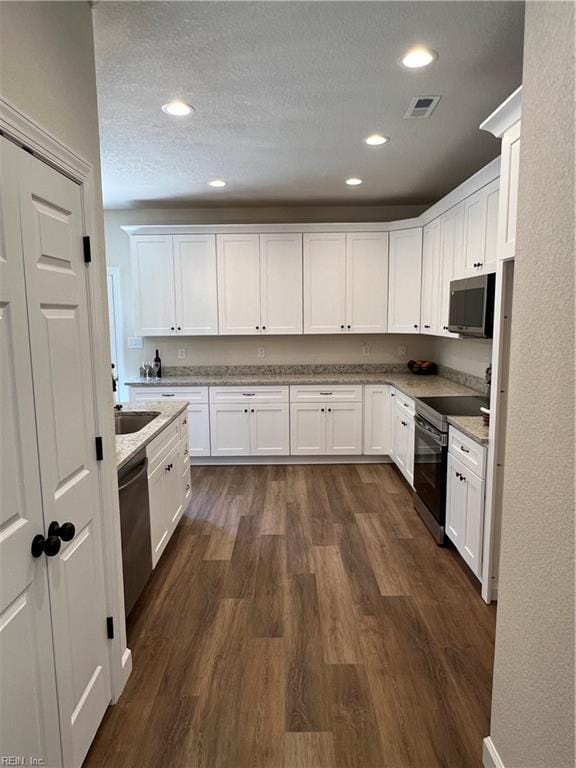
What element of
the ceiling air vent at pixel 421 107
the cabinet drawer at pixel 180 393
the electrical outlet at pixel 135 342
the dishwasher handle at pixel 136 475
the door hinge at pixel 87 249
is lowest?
the dishwasher handle at pixel 136 475

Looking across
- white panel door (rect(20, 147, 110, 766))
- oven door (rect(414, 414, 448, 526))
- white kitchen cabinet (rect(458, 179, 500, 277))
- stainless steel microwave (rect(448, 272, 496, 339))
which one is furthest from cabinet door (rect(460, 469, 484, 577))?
white panel door (rect(20, 147, 110, 766))

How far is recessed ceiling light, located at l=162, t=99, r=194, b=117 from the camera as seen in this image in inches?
101

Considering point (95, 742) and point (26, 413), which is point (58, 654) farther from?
point (26, 413)

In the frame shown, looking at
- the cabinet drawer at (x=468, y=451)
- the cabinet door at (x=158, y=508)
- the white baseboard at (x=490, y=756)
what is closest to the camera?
the white baseboard at (x=490, y=756)

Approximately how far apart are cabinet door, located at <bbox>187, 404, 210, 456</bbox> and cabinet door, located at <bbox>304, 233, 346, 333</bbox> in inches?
56.5

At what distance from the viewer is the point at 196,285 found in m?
4.92

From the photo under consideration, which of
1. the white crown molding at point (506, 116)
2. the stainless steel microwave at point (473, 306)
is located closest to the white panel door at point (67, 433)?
the white crown molding at point (506, 116)

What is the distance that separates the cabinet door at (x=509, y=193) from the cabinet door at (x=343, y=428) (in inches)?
104

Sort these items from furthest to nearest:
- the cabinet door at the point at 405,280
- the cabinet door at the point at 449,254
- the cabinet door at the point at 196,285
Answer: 1. the cabinet door at the point at 196,285
2. the cabinet door at the point at 405,280
3. the cabinet door at the point at 449,254

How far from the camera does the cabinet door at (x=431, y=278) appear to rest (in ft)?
13.5

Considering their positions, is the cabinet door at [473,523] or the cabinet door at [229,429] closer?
the cabinet door at [473,523]

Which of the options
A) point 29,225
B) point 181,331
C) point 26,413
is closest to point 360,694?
point 26,413

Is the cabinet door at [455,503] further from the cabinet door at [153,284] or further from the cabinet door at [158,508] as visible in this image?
the cabinet door at [153,284]

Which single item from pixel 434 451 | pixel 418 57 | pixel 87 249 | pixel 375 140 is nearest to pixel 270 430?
pixel 434 451
